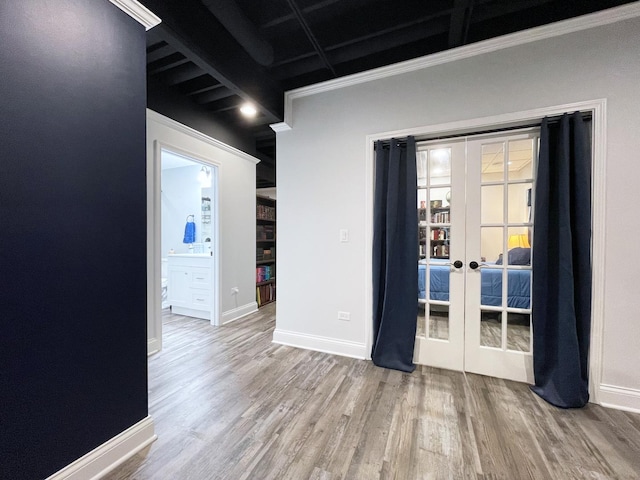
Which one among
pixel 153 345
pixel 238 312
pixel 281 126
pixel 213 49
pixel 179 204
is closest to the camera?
pixel 213 49

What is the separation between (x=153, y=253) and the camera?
2740 mm

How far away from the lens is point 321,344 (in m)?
2.76

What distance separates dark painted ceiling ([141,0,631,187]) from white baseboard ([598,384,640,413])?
2688 millimetres

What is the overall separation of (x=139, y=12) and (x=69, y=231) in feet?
4.18

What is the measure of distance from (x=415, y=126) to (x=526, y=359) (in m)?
2.17

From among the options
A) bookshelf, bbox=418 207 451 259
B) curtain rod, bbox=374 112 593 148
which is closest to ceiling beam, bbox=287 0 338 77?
curtain rod, bbox=374 112 593 148

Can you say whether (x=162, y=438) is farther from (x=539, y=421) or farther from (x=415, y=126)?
(x=415, y=126)

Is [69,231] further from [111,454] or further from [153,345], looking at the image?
[153,345]

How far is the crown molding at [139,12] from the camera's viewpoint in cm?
141

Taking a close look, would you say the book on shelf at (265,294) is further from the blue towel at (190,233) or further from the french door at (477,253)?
the french door at (477,253)

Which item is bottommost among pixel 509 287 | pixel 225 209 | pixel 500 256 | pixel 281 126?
pixel 509 287

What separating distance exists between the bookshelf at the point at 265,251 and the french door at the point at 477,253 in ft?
10.0

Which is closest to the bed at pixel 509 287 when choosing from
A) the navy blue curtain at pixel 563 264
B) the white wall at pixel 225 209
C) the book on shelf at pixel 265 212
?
the navy blue curtain at pixel 563 264

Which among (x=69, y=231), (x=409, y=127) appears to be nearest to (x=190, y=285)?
(x=69, y=231)
